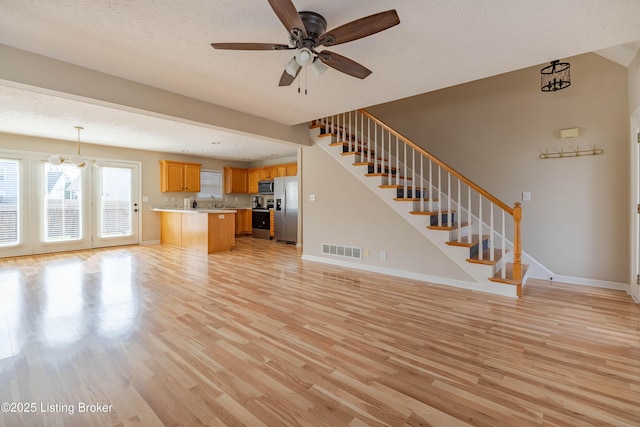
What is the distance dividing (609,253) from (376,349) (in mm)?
3692

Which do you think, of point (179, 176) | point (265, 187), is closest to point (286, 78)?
point (265, 187)

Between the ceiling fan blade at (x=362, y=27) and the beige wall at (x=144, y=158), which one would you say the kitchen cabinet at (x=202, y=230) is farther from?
the ceiling fan blade at (x=362, y=27)

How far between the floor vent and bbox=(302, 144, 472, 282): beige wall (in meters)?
0.07

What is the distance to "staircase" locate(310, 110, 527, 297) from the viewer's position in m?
3.45

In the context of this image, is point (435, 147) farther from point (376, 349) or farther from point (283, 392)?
point (283, 392)

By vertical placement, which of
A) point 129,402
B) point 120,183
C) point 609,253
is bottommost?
point 129,402

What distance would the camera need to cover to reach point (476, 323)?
2.60 meters

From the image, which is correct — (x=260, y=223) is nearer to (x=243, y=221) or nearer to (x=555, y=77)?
(x=243, y=221)

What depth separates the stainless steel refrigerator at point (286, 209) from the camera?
23.9 ft

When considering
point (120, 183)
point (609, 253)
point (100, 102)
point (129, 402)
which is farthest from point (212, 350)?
point (120, 183)

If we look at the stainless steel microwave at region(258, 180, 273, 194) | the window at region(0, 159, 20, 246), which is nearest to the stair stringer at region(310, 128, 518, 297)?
the stainless steel microwave at region(258, 180, 273, 194)

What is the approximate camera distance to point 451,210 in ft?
14.5

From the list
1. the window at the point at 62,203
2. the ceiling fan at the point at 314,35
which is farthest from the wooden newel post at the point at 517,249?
the window at the point at 62,203

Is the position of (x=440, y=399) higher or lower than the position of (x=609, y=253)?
lower
